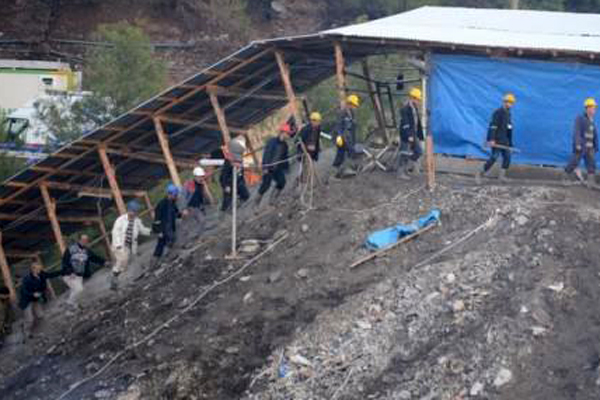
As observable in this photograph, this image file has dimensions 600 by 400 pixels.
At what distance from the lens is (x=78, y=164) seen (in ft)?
70.9

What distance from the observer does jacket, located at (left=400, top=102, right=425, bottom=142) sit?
722 inches

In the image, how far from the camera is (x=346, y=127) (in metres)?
18.7

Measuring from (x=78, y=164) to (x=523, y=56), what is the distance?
8.99m

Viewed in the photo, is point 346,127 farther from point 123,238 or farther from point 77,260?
point 77,260

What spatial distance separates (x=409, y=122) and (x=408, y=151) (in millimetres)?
503

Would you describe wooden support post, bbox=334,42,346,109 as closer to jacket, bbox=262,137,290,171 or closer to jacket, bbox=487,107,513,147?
jacket, bbox=262,137,290,171

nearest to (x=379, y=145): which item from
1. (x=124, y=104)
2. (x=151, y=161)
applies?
(x=151, y=161)

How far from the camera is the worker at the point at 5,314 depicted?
68.5ft

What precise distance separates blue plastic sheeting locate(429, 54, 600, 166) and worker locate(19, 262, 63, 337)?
25.2 feet

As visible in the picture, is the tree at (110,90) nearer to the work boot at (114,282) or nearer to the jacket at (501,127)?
the work boot at (114,282)

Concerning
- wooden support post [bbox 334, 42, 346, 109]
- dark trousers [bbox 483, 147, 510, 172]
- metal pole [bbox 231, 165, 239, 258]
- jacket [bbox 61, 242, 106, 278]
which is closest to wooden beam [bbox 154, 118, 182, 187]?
jacket [bbox 61, 242, 106, 278]

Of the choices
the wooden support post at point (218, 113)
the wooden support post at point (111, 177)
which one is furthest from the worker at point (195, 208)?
the wooden support post at point (111, 177)

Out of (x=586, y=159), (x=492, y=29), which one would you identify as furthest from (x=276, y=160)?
(x=586, y=159)

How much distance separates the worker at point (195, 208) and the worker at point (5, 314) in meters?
4.27
